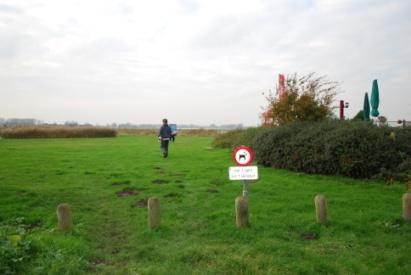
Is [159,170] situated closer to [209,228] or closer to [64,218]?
[209,228]

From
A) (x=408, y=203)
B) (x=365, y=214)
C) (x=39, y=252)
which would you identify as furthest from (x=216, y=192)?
(x=39, y=252)

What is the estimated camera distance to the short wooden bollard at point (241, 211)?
620cm

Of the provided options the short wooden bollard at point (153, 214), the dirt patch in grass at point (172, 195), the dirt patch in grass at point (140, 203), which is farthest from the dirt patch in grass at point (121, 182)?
the short wooden bollard at point (153, 214)

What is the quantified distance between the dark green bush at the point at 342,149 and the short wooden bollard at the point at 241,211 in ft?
18.9

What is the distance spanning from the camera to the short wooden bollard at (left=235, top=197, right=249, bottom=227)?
620 centimetres

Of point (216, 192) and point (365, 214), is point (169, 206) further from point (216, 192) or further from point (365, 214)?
point (365, 214)

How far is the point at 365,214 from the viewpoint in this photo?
697 cm

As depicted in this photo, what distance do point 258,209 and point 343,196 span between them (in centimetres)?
244

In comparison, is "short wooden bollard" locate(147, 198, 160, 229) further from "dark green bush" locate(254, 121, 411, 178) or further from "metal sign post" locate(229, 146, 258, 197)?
"dark green bush" locate(254, 121, 411, 178)

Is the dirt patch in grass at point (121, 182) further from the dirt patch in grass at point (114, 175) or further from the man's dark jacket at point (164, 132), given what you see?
the man's dark jacket at point (164, 132)

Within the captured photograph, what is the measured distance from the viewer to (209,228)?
6.41 meters

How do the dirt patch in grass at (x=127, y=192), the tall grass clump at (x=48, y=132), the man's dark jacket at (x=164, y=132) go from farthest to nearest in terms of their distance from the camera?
the tall grass clump at (x=48, y=132) → the man's dark jacket at (x=164, y=132) → the dirt patch in grass at (x=127, y=192)

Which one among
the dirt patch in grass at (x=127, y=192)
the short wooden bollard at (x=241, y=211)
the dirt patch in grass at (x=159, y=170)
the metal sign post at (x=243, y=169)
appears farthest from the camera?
the dirt patch in grass at (x=159, y=170)

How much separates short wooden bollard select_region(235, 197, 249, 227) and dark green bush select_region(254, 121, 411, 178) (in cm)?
575
